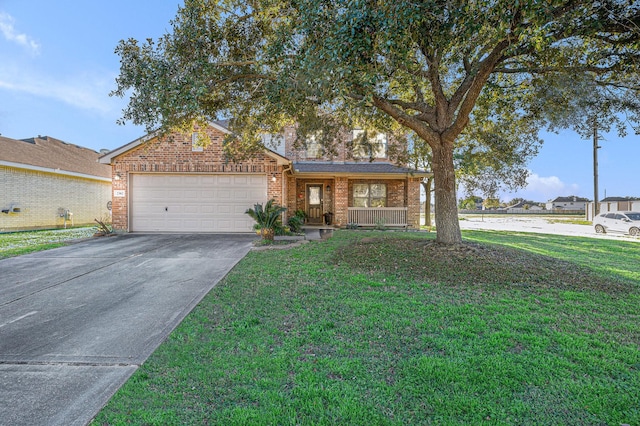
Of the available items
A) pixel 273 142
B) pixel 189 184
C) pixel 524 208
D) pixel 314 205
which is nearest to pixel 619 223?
pixel 314 205

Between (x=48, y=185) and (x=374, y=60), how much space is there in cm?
1772

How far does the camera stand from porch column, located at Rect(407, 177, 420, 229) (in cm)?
1575

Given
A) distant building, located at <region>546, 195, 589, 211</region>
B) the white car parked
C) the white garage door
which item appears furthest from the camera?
distant building, located at <region>546, 195, 589, 211</region>

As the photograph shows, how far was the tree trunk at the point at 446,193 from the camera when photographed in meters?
7.75

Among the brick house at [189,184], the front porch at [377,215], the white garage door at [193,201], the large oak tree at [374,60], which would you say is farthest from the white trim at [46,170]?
the front porch at [377,215]

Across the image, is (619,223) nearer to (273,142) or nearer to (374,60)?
(273,142)

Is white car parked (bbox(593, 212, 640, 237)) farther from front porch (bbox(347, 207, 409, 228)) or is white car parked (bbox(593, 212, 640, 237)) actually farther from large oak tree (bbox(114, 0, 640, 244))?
front porch (bbox(347, 207, 409, 228))

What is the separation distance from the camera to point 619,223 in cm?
1706

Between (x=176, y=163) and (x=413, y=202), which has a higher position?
(x=176, y=163)

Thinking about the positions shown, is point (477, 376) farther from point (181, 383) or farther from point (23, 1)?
point (23, 1)

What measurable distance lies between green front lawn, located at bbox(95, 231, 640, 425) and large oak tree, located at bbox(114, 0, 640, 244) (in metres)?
3.34

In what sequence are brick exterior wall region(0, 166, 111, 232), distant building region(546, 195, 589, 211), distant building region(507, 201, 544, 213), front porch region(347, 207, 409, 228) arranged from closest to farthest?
Result: brick exterior wall region(0, 166, 111, 232)
front porch region(347, 207, 409, 228)
distant building region(507, 201, 544, 213)
distant building region(546, 195, 589, 211)

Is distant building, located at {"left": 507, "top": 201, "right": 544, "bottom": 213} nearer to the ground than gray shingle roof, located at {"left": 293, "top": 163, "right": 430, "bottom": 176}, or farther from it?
nearer to the ground

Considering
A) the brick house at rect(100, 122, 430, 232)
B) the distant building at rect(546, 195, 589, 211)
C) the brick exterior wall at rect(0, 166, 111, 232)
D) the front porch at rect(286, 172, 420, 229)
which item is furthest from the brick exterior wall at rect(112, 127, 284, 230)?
the distant building at rect(546, 195, 589, 211)
